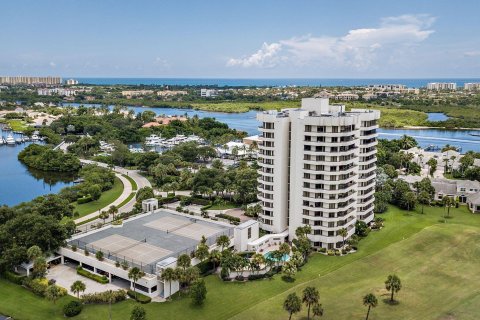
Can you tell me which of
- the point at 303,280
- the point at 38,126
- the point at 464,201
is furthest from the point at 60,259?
the point at 38,126

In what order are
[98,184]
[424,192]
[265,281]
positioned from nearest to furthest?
[265,281] → [424,192] → [98,184]

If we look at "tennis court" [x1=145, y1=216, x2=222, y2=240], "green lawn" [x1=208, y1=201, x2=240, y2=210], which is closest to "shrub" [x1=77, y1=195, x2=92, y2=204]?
"tennis court" [x1=145, y1=216, x2=222, y2=240]

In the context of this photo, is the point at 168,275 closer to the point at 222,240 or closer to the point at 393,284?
the point at 222,240

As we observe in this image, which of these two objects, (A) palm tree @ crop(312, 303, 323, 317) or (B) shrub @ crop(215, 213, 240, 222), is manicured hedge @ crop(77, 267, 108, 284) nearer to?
(A) palm tree @ crop(312, 303, 323, 317)

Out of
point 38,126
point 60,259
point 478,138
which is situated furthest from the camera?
point 38,126

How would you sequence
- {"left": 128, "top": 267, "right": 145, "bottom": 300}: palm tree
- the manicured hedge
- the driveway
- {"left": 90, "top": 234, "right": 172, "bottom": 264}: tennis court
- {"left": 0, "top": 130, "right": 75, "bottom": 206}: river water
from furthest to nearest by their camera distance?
{"left": 0, "top": 130, "right": 75, "bottom": 206}: river water, {"left": 90, "top": 234, "right": 172, "bottom": 264}: tennis court, the manicured hedge, the driveway, {"left": 128, "top": 267, "right": 145, "bottom": 300}: palm tree

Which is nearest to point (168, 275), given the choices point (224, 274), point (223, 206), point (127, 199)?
point (224, 274)

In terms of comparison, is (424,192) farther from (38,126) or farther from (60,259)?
(38,126)
